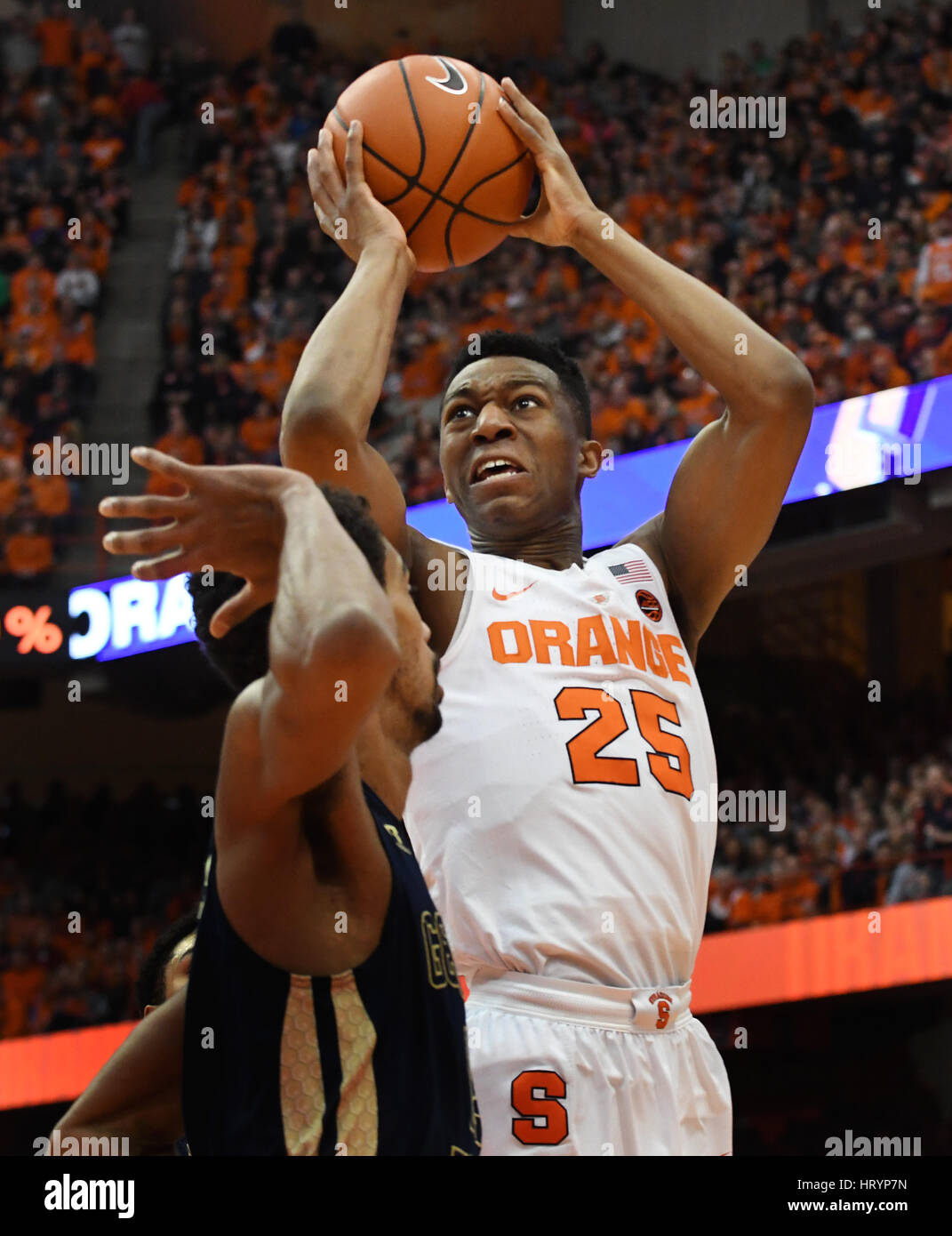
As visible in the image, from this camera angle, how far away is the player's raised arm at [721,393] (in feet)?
10.7

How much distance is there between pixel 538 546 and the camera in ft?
11.0

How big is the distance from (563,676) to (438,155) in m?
1.16

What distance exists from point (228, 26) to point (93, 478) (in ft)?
22.6

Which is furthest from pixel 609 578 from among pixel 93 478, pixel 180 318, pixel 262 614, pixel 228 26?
pixel 228 26

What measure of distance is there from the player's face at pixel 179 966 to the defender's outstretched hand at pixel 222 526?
1304 mm

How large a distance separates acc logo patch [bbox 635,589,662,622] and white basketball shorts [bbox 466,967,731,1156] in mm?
773

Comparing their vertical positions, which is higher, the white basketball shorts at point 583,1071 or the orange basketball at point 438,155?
the orange basketball at point 438,155

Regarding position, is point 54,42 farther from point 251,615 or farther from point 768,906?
point 251,615

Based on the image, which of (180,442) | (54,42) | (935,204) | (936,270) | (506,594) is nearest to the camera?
(506,594)

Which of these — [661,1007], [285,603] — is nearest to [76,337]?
[661,1007]

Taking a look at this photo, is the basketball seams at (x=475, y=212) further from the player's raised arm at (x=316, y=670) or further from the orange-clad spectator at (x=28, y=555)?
the orange-clad spectator at (x=28, y=555)

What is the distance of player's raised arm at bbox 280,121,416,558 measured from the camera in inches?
109

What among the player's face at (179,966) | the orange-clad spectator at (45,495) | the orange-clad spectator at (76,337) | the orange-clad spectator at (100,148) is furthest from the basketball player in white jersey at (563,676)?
the orange-clad spectator at (100,148)
